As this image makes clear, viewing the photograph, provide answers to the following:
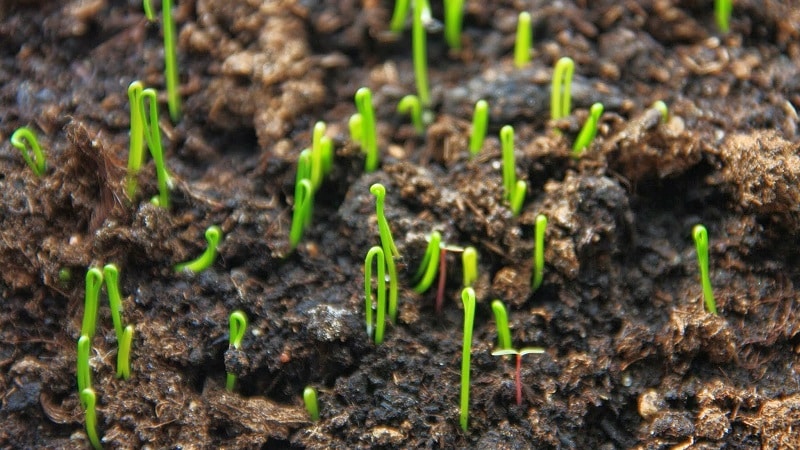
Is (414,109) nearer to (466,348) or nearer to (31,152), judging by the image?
(466,348)

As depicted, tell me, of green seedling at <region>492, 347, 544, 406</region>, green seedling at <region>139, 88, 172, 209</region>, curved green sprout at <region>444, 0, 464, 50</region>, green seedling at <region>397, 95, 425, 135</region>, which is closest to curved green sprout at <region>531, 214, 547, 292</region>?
green seedling at <region>492, 347, 544, 406</region>

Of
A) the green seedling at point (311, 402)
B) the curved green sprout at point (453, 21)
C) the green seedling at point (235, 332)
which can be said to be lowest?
the green seedling at point (311, 402)

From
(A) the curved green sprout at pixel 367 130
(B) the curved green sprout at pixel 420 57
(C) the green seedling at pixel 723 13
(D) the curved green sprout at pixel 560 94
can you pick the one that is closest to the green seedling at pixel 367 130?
(A) the curved green sprout at pixel 367 130

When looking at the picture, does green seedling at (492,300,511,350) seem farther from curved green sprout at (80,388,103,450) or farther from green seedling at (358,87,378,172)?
curved green sprout at (80,388,103,450)

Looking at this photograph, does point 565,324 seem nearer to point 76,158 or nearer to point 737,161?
point 737,161

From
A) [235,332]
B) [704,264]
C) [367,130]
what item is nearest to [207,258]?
[235,332]

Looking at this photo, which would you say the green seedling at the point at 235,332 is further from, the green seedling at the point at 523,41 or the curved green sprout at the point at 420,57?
the green seedling at the point at 523,41
